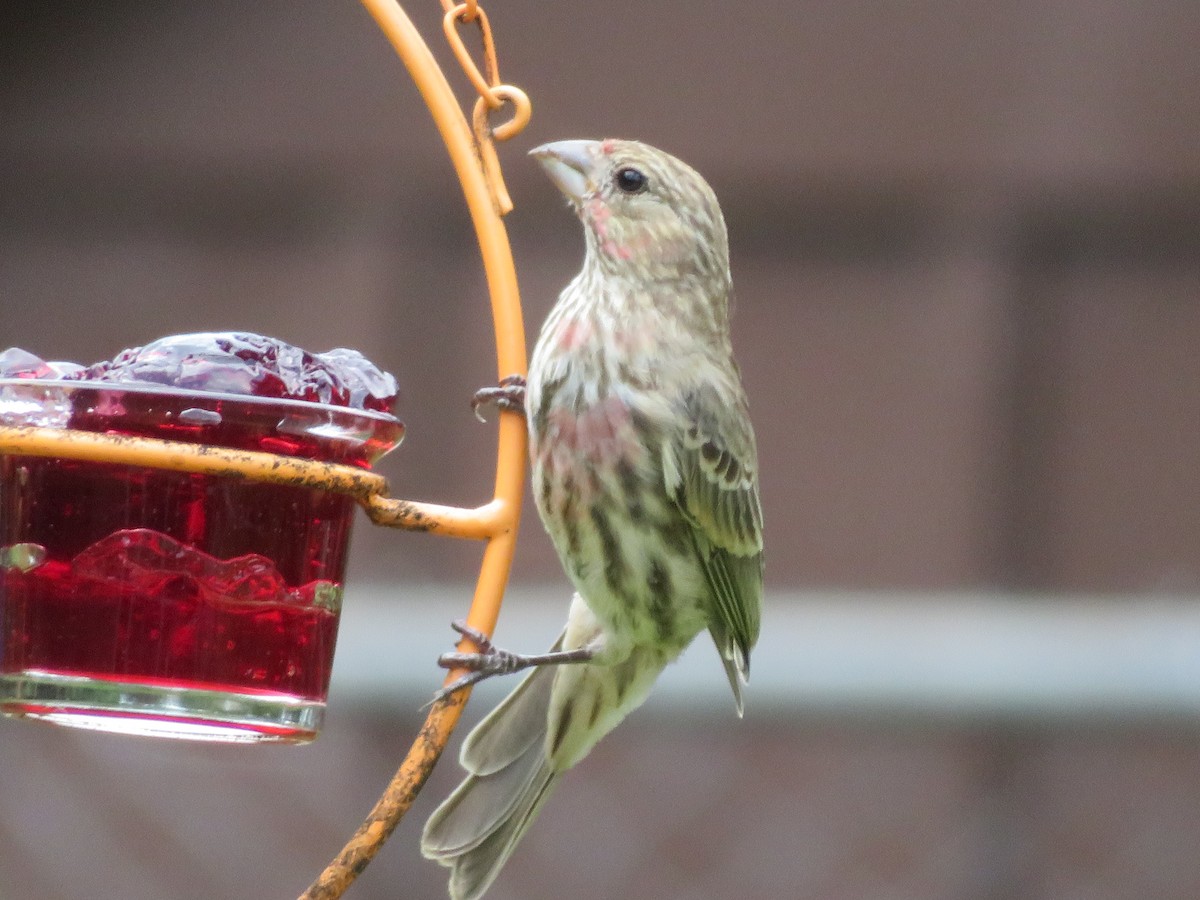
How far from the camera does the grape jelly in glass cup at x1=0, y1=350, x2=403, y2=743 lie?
199 cm

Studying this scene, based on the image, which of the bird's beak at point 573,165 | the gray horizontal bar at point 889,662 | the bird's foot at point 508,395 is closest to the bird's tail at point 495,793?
the bird's foot at point 508,395

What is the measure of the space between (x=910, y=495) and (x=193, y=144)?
287 centimetres

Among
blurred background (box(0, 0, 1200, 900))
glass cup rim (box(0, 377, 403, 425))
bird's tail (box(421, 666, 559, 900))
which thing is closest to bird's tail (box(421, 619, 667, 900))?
bird's tail (box(421, 666, 559, 900))

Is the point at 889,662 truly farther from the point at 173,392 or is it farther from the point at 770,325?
the point at 173,392

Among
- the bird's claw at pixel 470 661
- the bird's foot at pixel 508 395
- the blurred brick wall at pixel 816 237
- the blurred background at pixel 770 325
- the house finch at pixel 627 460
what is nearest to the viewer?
the bird's claw at pixel 470 661

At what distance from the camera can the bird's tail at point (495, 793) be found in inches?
109

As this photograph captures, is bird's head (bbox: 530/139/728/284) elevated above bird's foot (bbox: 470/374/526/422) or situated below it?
above

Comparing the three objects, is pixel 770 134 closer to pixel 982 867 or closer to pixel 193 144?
pixel 193 144

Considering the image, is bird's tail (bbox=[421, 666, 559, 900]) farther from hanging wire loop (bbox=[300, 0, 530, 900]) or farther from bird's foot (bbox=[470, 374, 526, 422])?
bird's foot (bbox=[470, 374, 526, 422])

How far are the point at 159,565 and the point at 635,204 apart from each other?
109 centimetres

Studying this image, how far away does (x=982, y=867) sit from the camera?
5.57m

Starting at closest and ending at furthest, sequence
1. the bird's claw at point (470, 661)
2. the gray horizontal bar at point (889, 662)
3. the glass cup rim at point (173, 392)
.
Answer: the glass cup rim at point (173, 392)
the bird's claw at point (470, 661)
the gray horizontal bar at point (889, 662)

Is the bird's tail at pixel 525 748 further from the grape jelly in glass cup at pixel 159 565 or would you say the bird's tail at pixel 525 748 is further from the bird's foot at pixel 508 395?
the grape jelly in glass cup at pixel 159 565

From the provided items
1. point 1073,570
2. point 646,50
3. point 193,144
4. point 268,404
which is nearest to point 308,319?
point 193,144
